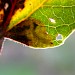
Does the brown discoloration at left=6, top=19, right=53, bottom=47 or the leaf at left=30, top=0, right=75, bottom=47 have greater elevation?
the leaf at left=30, top=0, right=75, bottom=47

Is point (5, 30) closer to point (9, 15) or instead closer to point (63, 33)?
point (9, 15)

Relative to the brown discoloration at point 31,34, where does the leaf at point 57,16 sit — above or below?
above

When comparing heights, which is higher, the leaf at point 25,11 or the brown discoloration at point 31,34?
the leaf at point 25,11

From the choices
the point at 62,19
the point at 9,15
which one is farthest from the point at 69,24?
the point at 9,15
